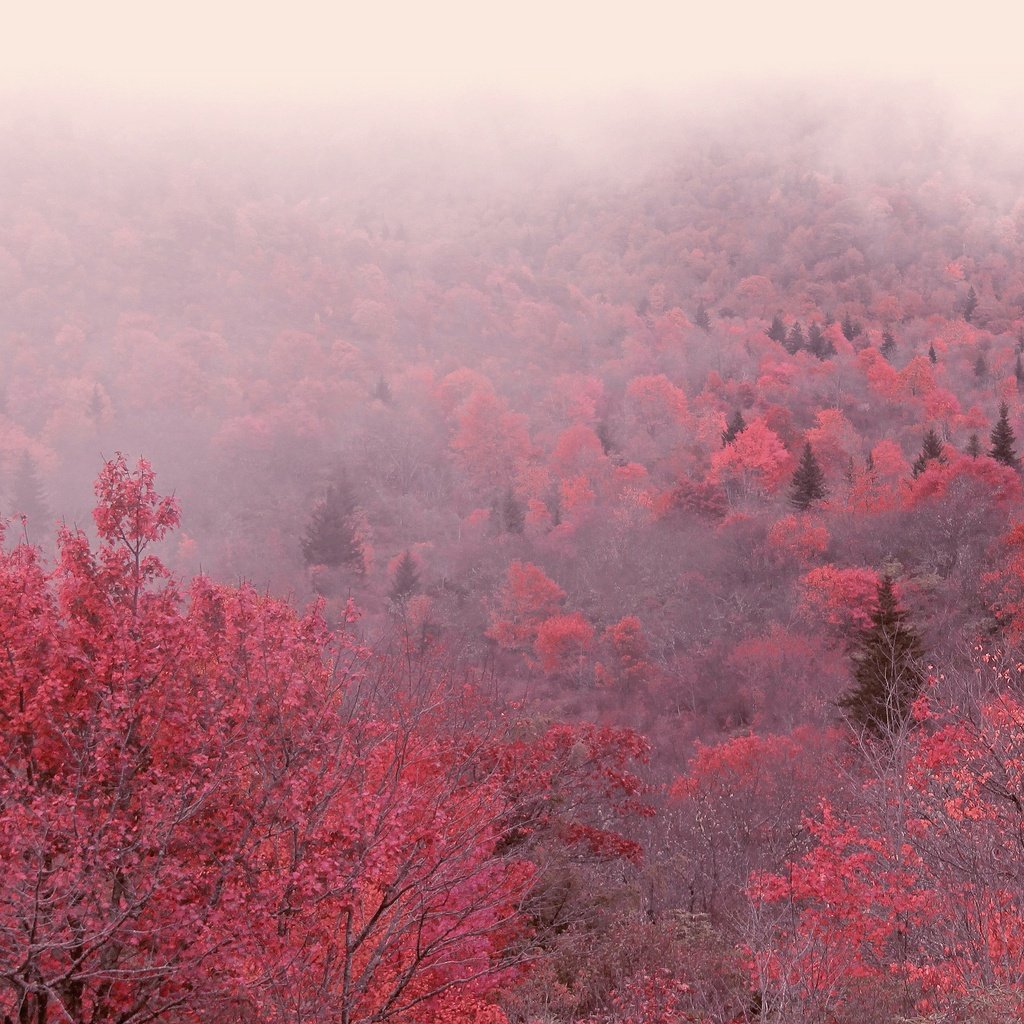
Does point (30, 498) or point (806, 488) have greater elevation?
point (30, 498)

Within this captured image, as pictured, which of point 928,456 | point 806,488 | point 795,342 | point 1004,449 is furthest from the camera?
point 795,342

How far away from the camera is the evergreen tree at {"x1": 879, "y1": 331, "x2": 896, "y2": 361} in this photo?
363 ft

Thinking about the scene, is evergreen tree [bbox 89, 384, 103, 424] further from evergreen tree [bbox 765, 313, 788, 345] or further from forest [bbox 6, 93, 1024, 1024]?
evergreen tree [bbox 765, 313, 788, 345]

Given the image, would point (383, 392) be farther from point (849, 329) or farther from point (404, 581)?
point (849, 329)

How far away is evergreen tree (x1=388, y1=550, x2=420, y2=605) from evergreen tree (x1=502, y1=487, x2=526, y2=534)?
13.3 meters

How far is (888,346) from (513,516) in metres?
65.1

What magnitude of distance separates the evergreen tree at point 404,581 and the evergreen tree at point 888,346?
74.0 meters

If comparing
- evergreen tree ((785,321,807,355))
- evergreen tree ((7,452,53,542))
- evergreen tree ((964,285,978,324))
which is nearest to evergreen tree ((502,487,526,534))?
evergreen tree ((7,452,53,542))

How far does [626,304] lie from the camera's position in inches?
5935

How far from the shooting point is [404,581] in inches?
2793

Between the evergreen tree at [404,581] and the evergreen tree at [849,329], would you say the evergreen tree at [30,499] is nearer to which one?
the evergreen tree at [404,581]

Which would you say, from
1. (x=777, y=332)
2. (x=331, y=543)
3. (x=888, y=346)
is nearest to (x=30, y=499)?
(x=331, y=543)

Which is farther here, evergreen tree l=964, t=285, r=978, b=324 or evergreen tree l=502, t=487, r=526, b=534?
evergreen tree l=964, t=285, r=978, b=324

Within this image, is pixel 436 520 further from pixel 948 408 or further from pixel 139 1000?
pixel 139 1000
